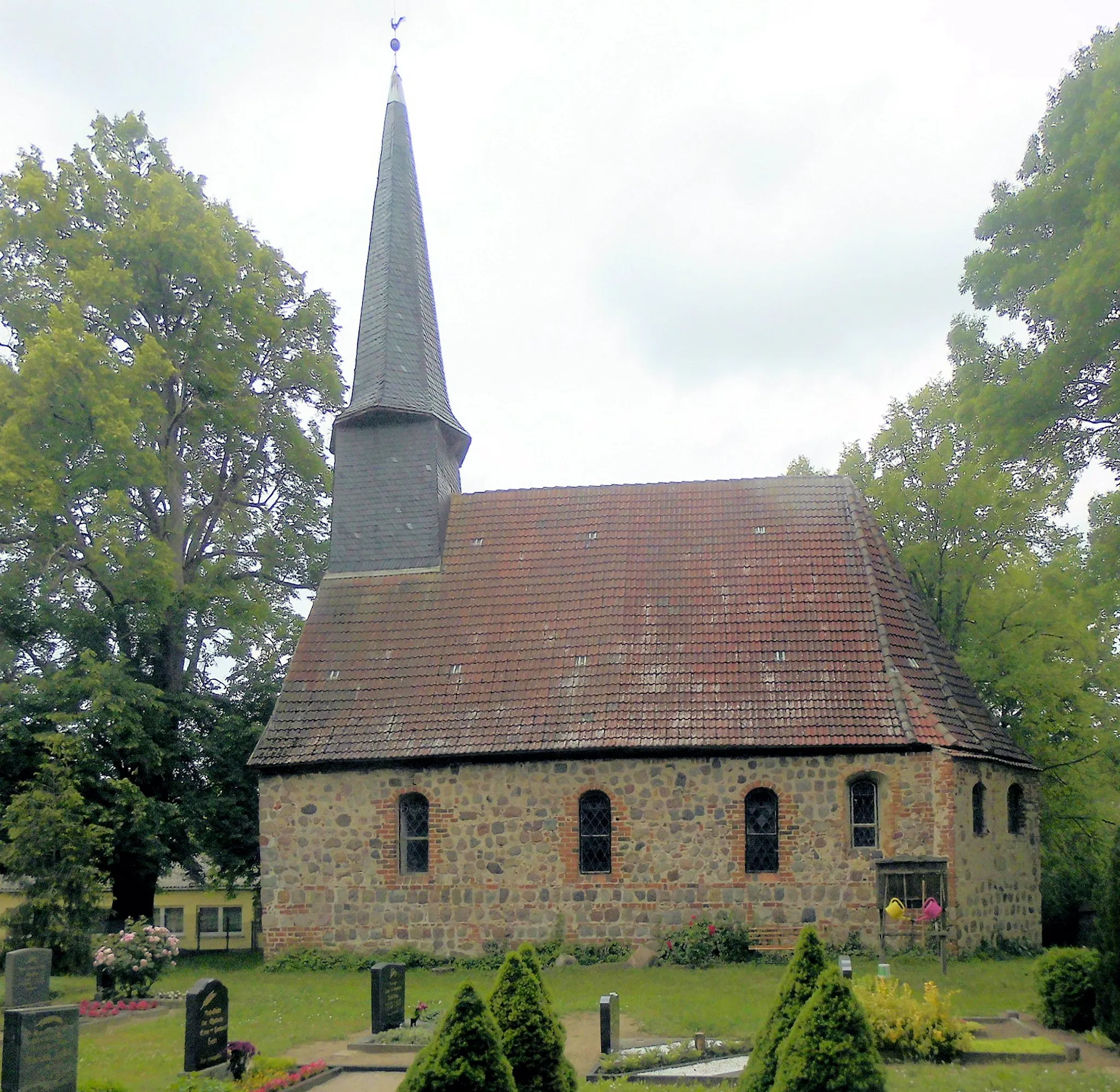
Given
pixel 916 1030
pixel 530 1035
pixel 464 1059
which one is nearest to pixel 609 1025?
pixel 916 1030

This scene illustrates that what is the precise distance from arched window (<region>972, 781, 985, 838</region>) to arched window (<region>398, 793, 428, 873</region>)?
8320mm

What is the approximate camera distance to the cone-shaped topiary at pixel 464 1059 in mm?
7152

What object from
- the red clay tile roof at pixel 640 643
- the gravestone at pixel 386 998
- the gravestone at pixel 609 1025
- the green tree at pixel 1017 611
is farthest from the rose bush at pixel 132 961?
the green tree at pixel 1017 611

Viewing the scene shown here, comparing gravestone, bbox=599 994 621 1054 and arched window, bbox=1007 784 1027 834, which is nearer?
gravestone, bbox=599 994 621 1054

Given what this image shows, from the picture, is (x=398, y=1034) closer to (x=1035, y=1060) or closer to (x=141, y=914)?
(x=1035, y=1060)

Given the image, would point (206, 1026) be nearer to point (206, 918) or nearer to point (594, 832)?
point (594, 832)

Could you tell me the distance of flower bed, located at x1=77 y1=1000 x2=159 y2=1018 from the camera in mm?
14023

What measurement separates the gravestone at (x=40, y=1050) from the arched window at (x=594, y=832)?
9483 millimetres

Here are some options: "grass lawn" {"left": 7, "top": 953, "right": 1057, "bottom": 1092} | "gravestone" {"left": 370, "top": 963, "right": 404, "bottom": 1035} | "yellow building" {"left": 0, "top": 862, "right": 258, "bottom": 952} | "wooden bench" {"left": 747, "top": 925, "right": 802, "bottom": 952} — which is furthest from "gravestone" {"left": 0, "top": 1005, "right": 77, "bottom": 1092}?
"yellow building" {"left": 0, "top": 862, "right": 258, "bottom": 952}

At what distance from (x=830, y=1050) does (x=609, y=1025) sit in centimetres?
444

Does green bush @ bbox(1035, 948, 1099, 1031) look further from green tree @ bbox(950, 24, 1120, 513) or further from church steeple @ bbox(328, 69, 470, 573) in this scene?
church steeple @ bbox(328, 69, 470, 573)

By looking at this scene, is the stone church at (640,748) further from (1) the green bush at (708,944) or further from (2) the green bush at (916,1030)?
(2) the green bush at (916,1030)

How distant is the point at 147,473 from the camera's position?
871 inches

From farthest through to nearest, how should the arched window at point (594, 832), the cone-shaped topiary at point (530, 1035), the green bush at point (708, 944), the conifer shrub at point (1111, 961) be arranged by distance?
1. the arched window at point (594, 832)
2. the green bush at point (708, 944)
3. the conifer shrub at point (1111, 961)
4. the cone-shaped topiary at point (530, 1035)
